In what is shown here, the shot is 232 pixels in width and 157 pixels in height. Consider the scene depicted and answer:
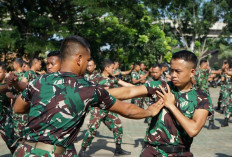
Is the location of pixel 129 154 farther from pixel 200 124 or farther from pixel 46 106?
pixel 46 106

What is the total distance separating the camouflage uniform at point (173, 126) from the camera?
9.74 ft

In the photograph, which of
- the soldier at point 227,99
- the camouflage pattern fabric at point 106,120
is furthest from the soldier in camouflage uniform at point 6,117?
the soldier at point 227,99

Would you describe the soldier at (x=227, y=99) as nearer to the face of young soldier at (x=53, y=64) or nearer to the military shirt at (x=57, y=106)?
the face of young soldier at (x=53, y=64)

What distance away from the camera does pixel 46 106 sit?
7.34ft

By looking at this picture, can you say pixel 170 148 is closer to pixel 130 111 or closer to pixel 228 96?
pixel 130 111

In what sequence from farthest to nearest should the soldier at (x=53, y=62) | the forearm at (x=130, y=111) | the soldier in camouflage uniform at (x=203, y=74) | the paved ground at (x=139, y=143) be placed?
the soldier in camouflage uniform at (x=203, y=74), the paved ground at (x=139, y=143), the soldier at (x=53, y=62), the forearm at (x=130, y=111)

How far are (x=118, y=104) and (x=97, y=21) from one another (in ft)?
43.9

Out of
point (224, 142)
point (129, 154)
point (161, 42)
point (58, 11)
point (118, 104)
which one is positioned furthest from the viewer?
point (161, 42)

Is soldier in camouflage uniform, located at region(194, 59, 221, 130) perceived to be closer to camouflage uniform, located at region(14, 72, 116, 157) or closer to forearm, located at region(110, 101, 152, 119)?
forearm, located at region(110, 101, 152, 119)

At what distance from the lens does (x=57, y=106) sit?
2.22m

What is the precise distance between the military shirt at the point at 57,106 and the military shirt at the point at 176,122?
1003 millimetres

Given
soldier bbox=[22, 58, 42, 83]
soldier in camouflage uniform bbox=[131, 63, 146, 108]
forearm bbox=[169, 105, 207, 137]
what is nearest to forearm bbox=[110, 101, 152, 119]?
forearm bbox=[169, 105, 207, 137]

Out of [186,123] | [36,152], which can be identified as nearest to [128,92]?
[186,123]

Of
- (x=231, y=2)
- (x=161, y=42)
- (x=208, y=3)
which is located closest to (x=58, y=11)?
(x=161, y=42)
